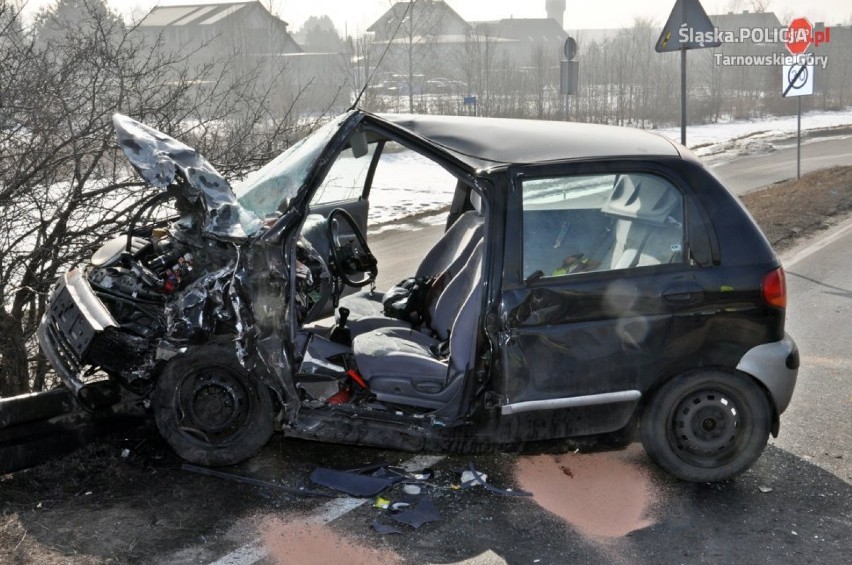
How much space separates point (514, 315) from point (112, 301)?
84.9 inches

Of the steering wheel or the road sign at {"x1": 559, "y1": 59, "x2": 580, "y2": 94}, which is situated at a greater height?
the road sign at {"x1": 559, "y1": 59, "x2": 580, "y2": 94}

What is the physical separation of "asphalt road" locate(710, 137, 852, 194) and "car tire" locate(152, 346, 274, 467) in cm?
Result: 1430

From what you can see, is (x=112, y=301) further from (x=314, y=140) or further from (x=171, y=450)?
(x=314, y=140)

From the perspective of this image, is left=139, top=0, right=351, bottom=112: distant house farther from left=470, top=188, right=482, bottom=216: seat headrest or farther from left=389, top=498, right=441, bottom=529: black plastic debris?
left=389, top=498, right=441, bottom=529: black plastic debris

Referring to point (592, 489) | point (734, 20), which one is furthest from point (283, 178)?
point (734, 20)

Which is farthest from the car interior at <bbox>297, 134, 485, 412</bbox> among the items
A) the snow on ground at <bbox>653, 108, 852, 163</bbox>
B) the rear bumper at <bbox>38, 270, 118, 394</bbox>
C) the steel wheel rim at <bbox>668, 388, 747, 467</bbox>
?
the snow on ground at <bbox>653, 108, 852, 163</bbox>

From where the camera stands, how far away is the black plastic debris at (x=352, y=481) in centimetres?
473

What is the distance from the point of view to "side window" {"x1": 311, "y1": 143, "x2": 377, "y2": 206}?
6.44m

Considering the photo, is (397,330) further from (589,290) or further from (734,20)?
(734,20)

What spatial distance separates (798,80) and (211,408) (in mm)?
15204

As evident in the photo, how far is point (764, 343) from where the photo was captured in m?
4.83

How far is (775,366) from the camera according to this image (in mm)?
4816

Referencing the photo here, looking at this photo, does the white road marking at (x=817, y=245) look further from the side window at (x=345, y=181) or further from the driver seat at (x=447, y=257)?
the side window at (x=345, y=181)

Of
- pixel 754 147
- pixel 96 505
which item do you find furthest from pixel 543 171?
pixel 754 147
